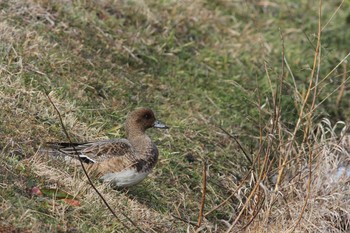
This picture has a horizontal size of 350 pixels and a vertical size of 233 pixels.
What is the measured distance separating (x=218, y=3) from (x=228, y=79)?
5.52ft

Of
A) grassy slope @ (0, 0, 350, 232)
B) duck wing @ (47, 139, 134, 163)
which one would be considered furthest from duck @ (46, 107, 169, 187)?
grassy slope @ (0, 0, 350, 232)

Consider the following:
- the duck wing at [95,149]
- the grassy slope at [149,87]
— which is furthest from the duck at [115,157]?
the grassy slope at [149,87]

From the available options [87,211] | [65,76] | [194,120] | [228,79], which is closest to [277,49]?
[228,79]

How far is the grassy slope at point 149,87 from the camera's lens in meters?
5.52

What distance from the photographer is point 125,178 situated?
5.70 m

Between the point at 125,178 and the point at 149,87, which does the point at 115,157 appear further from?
the point at 149,87

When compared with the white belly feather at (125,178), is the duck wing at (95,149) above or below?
above

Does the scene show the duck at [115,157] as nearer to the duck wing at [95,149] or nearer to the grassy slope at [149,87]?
the duck wing at [95,149]

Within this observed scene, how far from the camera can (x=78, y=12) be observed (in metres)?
8.19

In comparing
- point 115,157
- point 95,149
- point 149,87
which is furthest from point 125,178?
point 149,87

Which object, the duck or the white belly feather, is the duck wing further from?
the white belly feather

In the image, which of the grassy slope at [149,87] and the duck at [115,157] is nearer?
the grassy slope at [149,87]

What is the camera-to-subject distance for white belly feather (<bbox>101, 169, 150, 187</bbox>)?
5.70 metres

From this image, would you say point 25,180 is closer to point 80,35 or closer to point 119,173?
point 119,173
